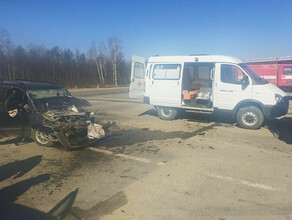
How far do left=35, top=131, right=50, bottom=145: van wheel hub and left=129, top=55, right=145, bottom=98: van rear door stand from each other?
4.76 meters

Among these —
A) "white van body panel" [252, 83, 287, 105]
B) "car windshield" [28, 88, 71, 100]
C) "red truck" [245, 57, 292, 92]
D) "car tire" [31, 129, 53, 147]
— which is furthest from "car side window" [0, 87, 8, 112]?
"red truck" [245, 57, 292, 92]

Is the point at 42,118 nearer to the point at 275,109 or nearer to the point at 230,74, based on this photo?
the point at 230,74

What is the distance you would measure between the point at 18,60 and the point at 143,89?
115 feet

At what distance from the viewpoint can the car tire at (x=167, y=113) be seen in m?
9.38

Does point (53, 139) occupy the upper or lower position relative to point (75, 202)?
upper

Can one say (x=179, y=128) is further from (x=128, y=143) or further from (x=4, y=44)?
(x=4, y=44)

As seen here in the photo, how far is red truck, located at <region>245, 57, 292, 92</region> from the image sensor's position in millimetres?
15938

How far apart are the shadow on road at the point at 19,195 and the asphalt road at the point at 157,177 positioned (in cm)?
2

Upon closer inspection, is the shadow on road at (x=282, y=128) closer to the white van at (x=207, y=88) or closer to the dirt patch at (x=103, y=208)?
the white van at (x=207, y=88)

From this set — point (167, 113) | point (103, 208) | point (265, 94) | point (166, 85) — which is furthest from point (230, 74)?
point (103, 208)

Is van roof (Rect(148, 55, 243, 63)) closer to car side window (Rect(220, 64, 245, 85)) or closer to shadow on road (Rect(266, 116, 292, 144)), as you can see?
car side window (Rect(220, 64, 245, 85))

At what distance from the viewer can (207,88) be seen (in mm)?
9914

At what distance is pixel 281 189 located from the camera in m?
3.70

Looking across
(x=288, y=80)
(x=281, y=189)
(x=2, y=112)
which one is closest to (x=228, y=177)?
(x=281, y=189)
